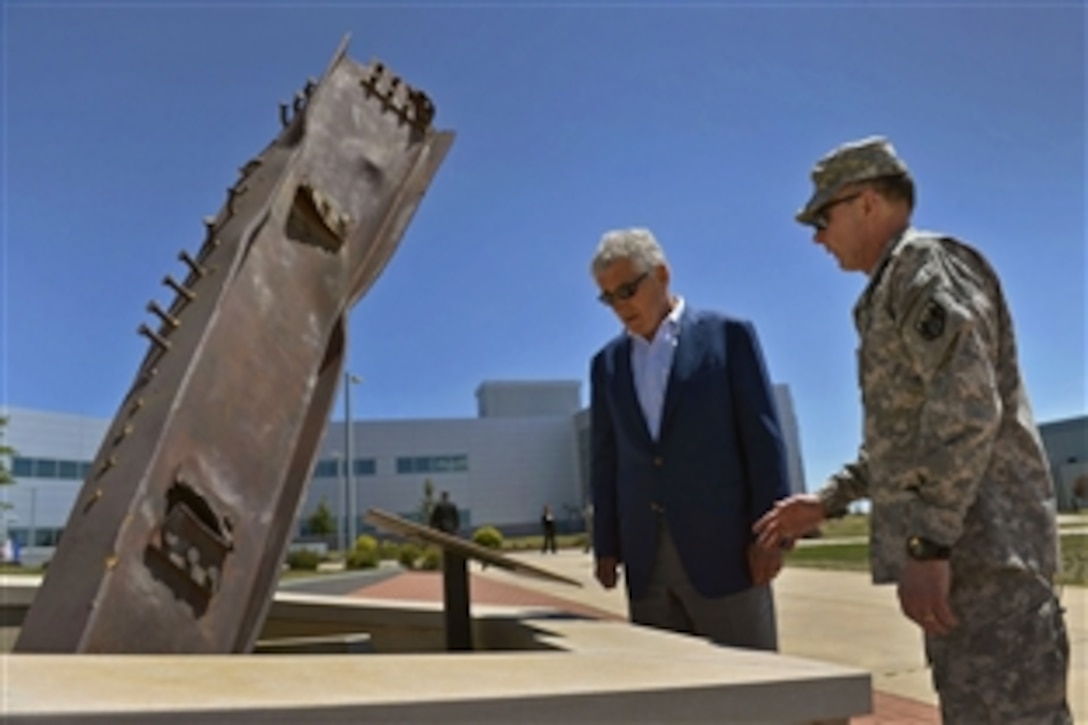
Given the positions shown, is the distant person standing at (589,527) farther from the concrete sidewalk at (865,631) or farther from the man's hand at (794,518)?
the man's hand at (794,518)

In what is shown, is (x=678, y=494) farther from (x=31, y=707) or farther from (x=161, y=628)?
(x=31, y=707)

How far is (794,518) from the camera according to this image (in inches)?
82.7

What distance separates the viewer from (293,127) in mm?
2988

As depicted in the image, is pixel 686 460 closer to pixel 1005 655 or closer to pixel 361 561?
pixel 1005 655

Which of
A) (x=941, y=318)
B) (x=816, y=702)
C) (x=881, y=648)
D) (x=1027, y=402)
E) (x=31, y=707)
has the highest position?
(x=941, y=318)

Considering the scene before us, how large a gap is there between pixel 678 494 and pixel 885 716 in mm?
2240

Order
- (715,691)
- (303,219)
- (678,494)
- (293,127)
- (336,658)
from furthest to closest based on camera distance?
(293,127) < (303,219) < (678,494) < (336,658) < (715,691)

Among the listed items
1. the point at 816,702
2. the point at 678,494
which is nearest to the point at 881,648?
the point at 678,494

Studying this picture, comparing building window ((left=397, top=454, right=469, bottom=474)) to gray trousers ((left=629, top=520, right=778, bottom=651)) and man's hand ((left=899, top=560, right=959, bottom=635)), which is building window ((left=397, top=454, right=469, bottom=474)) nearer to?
gray trousers ((left=629, top=520, right=778, bottom=651))

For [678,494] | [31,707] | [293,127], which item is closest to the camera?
[31,707]

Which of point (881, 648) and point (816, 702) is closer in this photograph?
point (816, 702)

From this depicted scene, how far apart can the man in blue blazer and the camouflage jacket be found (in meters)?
0.61

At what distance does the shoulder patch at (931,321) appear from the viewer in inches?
65.6

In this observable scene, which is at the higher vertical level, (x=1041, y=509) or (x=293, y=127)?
(x=293, y=127)
